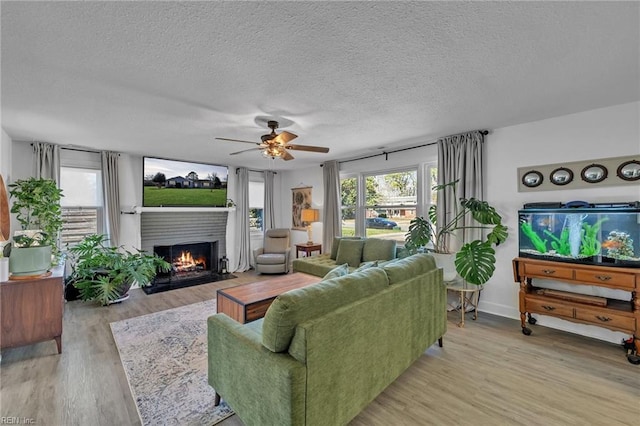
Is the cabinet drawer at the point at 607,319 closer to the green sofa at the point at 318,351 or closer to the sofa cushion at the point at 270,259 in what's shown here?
the green sofa at the point at 318,351

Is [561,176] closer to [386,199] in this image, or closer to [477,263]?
[477,263]

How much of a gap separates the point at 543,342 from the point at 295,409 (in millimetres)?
2979

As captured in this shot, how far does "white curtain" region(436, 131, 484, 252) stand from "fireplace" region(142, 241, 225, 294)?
14.8ft

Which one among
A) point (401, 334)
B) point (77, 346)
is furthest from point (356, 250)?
point (77, 346)

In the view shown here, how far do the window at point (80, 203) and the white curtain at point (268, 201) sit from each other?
3.27 meters

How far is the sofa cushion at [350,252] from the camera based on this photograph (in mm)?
4648

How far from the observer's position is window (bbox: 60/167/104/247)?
4.47 meters

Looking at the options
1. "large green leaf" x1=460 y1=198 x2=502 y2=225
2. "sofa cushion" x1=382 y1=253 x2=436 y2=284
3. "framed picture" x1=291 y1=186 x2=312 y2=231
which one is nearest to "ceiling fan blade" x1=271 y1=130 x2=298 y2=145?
"sofa cushion" x1=382 y1=253 x2=436 y2=284

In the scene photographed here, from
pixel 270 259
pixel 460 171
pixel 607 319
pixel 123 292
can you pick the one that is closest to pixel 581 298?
Result: pixel 607 319

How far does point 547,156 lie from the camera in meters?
3.24

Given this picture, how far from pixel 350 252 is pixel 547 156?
2.99 meters

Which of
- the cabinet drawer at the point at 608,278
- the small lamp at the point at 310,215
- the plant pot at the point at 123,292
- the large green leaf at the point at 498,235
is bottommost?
the plant pot at the point at 123,292

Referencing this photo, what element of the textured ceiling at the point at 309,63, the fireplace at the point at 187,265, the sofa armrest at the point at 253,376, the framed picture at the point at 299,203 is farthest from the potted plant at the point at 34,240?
the framed picture at the point at 299,203

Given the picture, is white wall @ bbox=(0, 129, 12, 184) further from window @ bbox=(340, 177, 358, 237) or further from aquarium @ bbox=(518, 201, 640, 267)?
aquarium @ bbox=(518, 201, 640, 267)
